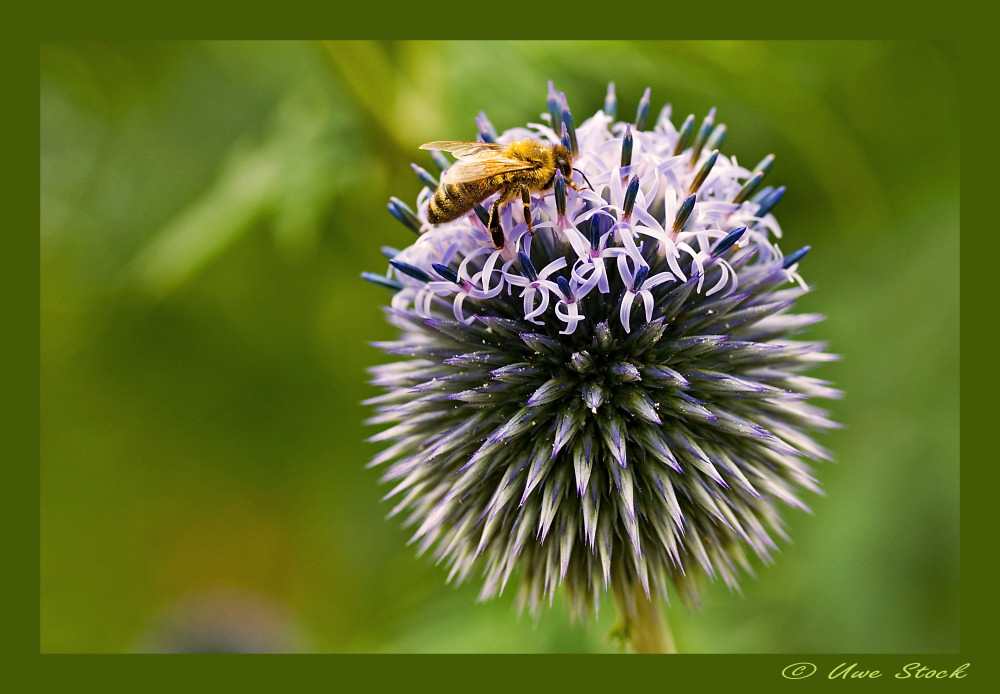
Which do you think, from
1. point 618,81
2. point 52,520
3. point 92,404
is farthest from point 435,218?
point 52,520

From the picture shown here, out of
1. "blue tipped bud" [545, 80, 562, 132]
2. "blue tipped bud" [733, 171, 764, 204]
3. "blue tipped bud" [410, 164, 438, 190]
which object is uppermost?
"blue tipped bud" [545, 80, 562, 132]

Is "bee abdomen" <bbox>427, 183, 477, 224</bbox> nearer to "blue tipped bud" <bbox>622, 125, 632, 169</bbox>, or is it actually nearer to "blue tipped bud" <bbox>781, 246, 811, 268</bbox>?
"blue tipped bud" <bbox>622, 125, 632, 169</bbox>

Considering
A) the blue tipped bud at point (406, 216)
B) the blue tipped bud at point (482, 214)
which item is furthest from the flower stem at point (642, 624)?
the blue tipped bud at point (406, 216)

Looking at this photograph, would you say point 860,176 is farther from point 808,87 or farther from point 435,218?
point 435,218

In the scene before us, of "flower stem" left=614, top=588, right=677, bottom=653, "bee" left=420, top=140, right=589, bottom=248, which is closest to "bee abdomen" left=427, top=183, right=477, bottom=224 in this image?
"bee" left=420, top=140, right=589, bottom=248

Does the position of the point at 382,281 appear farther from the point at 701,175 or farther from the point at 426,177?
the point at 701,175
